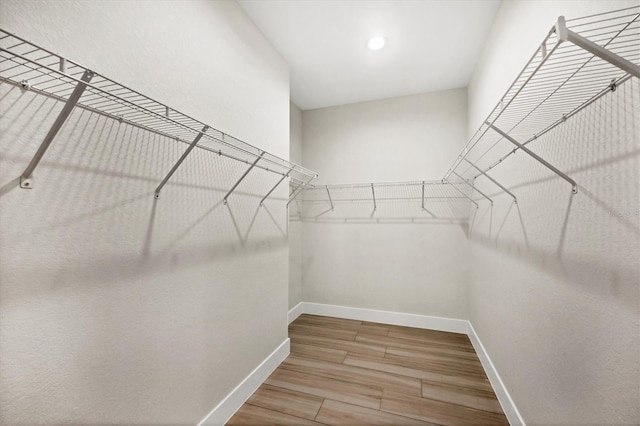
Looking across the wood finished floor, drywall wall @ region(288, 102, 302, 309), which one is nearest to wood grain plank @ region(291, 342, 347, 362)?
the wood finished floor

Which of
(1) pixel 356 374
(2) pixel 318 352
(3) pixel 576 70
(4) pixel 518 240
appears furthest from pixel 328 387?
(3) pixel 576 70

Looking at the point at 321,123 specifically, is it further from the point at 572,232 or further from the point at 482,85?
the point at 572,232

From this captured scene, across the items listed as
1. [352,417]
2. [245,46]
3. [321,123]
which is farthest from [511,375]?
[321,123]

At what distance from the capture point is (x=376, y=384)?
193 centimetres

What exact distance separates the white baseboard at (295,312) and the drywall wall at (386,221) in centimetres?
16

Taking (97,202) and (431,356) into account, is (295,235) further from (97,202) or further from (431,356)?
(97,202)

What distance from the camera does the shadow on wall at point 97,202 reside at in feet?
2.46

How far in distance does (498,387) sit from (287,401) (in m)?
1.40

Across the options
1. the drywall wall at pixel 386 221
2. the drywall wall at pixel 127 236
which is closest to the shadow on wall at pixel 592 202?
the drywall wall at pixel 386 221

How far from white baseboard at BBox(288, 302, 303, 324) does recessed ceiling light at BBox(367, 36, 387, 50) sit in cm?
275

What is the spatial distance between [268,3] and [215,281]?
1.77 m

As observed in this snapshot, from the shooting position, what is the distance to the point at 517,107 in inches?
46.8

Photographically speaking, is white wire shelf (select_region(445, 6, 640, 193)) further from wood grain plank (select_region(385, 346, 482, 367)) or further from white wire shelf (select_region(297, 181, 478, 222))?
wood grain plank (select_region(385, 346, 482, 367))

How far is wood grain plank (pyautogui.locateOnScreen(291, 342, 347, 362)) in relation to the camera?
2.29 meters
